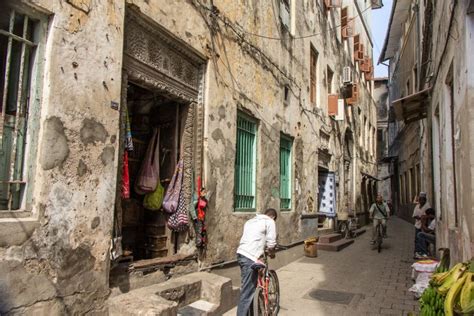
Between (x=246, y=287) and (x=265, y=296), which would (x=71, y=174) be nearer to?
(x=246, y=287)

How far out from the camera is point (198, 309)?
211 inches

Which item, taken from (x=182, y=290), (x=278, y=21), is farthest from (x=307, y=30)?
(x=182, y=290)

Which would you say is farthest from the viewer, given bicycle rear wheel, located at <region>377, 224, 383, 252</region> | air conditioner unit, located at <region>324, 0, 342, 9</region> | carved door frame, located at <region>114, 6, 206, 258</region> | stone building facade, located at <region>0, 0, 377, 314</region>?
air conditioner unit, located at <region>324, 0, 342, 9</region>

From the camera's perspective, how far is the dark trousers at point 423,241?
956 cm

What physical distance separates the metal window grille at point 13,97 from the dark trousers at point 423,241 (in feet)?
29.3

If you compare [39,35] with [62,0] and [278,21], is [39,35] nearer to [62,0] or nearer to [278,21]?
[62,0]

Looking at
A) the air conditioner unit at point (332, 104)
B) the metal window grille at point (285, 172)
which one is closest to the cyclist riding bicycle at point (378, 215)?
the air conditioner unit at point (332, 104)

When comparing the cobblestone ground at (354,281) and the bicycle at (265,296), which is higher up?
the bicycle at (265,296)

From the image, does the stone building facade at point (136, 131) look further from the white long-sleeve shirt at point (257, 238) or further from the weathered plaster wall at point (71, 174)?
the white long-sleeve shirt at point (257, 238)

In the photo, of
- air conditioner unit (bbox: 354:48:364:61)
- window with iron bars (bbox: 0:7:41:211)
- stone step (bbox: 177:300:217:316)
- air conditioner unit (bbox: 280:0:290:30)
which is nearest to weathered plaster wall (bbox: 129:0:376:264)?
air conditioner unit (bbox: 280:0:290:30)

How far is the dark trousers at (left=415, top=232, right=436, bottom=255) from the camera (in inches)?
377

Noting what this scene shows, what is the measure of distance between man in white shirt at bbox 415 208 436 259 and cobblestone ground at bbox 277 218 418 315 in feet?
1.58

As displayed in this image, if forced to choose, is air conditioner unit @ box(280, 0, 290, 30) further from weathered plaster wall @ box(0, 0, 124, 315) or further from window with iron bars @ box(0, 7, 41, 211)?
window with iron bars @ box(0, 7, 41, 211)

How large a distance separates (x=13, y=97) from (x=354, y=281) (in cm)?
707
